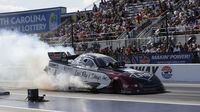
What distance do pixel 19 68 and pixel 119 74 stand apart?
8904mm

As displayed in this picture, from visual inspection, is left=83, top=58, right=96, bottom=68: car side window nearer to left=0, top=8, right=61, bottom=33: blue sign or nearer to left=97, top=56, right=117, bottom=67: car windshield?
left=97, top=56, right=117, bottom=67: car windshield

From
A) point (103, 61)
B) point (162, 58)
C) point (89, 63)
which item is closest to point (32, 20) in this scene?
point (162, 58)

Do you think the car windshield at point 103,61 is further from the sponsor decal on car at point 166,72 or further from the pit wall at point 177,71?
the sponsor decal on car at point 166,72

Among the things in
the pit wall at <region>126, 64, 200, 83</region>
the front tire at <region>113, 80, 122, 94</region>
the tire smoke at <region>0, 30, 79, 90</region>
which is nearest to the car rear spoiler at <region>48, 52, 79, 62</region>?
the tire smoke at <region>0, 30, 79, 90</region>

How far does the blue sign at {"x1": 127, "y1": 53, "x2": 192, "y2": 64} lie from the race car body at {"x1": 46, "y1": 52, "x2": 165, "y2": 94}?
957 centimetres

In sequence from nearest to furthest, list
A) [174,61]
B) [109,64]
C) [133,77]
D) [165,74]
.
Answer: [133,77] → [109,64] → [165,74] → [174,61]

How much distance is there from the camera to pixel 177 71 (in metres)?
25.8

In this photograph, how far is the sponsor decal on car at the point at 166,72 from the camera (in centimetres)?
2603

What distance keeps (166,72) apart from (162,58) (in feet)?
9.14

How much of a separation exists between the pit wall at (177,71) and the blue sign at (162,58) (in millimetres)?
1920

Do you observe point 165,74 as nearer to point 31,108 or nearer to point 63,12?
point 31,108

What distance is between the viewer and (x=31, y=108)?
44.5ft

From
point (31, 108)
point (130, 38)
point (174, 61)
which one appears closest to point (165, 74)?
point (174, 61)

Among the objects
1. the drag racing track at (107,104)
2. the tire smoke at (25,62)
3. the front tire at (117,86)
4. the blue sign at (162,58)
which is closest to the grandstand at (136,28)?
the blue sign at (162,58)
